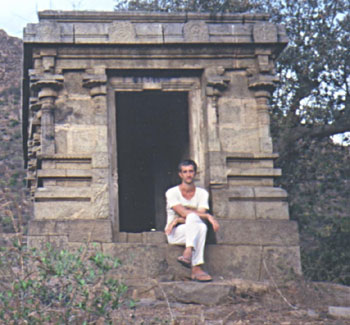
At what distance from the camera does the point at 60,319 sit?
6145 mm

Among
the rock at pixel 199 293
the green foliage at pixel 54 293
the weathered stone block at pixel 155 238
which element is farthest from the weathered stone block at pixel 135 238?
the green foliage at pixel 54 293

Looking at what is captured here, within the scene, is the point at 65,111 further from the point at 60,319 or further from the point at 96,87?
the point at 60,319

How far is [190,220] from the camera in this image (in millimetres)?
8672

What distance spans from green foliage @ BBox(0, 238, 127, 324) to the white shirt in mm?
2473

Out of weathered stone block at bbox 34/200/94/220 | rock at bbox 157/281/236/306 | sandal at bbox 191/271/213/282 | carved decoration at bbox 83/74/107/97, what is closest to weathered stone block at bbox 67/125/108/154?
carved decoration at bbox 83/74/107/97

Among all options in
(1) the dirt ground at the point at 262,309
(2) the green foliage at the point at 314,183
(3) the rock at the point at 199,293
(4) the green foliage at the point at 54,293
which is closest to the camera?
(4) the green foliage at the point at 54,293

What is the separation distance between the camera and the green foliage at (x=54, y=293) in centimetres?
612

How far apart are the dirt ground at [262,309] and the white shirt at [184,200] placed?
4.11ft

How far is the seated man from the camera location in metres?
8.53

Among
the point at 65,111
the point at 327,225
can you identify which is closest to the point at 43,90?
the point at 65,111

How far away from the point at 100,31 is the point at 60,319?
4721 mm

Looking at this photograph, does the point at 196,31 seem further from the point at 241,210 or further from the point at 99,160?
the point at 241,210

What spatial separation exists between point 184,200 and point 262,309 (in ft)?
6.00

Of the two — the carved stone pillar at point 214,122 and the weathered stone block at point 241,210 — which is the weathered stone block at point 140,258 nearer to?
the weathered stone block at point 241,210
